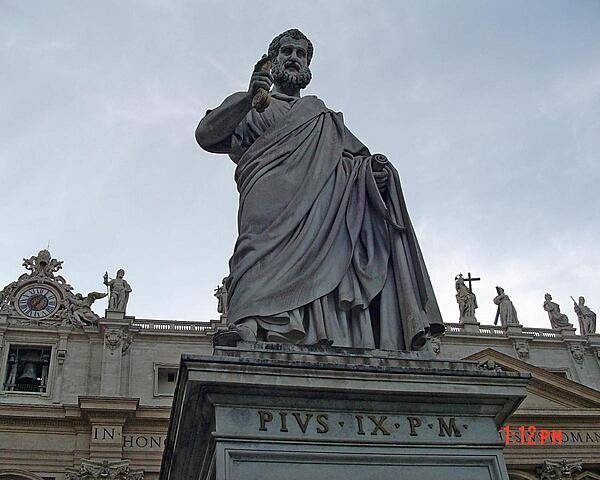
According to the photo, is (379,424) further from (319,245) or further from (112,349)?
(112,349)

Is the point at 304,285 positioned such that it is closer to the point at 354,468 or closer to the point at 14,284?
the point at 354,468

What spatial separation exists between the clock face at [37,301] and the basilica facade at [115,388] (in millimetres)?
37

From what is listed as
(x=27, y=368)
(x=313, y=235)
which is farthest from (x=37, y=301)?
(x=313, y=235)

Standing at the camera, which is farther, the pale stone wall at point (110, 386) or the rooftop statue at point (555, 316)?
the rooftop statue at point (555, 316)

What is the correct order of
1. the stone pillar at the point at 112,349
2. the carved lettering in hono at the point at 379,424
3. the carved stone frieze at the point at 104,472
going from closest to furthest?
the carved lettering in hono at the point at 379,424 → the carved stone frieze at the point at 104,472 → the stone pillar at the point at 112,349

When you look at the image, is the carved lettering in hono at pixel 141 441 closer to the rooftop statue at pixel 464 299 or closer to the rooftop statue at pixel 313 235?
the rooftop statue at pixel 464 299

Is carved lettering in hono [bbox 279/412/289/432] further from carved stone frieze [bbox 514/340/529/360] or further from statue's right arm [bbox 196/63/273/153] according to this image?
carved stone frieze [bbox 514/340/529/360]

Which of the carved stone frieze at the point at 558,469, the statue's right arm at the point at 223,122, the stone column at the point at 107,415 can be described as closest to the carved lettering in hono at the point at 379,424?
the statue's right arm at the point at 223,122

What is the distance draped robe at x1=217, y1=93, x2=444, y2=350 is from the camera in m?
5.19

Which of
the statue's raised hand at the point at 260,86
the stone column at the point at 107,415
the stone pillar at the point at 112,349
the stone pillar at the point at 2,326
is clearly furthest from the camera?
the stone pillar at the point at 2,326

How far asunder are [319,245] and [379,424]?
1492mm

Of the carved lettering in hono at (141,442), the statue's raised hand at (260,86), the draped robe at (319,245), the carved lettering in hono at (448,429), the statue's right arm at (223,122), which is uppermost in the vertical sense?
the carved lettering in hono at (141,442)

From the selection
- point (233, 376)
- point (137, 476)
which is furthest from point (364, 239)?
point (137, 476)

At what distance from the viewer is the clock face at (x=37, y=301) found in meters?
30.5
